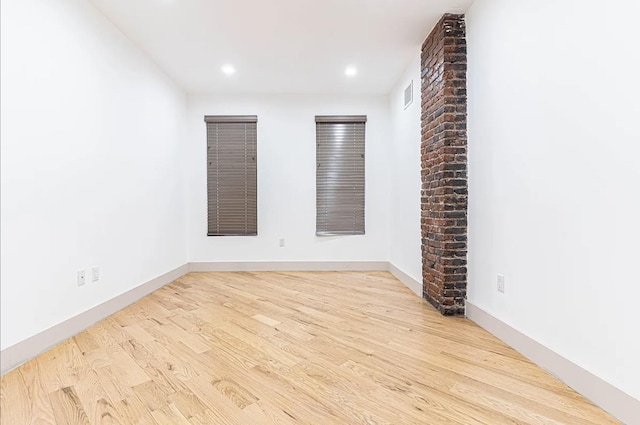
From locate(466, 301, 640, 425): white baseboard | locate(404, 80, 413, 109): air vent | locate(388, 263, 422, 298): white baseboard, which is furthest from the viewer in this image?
locate(404, 80, 413, 109): air vent

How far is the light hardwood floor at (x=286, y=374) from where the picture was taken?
1437 millimetres

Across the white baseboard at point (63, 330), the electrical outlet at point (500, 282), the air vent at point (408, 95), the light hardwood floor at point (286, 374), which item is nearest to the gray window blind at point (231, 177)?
the white baseboard at point (63, 330)

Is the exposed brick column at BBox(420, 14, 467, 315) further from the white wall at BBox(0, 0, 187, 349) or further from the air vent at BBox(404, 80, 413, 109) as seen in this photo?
the white wall at BBox(0, 0, 187, 349)

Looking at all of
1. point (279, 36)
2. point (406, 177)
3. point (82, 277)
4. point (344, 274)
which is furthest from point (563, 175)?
point (82, 277)

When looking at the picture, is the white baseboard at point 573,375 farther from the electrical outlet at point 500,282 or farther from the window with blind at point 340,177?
the window with blind at point 340,177

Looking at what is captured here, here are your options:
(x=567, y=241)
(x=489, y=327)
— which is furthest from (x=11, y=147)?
(x=489, y=327)

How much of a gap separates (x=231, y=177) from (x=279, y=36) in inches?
86.1

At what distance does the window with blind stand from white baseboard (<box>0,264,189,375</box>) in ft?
8.07

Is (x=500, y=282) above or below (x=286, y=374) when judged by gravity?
above

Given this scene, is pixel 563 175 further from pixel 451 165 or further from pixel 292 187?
pixel 292 187

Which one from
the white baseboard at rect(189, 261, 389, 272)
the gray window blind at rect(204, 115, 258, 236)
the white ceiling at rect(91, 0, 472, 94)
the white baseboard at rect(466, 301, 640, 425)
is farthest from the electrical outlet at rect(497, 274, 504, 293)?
the gray window blind at rect(204, 115, 258, 236)

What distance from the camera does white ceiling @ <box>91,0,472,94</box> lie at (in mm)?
2600

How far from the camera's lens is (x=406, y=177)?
3.83 meters

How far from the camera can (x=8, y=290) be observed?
183 cm
